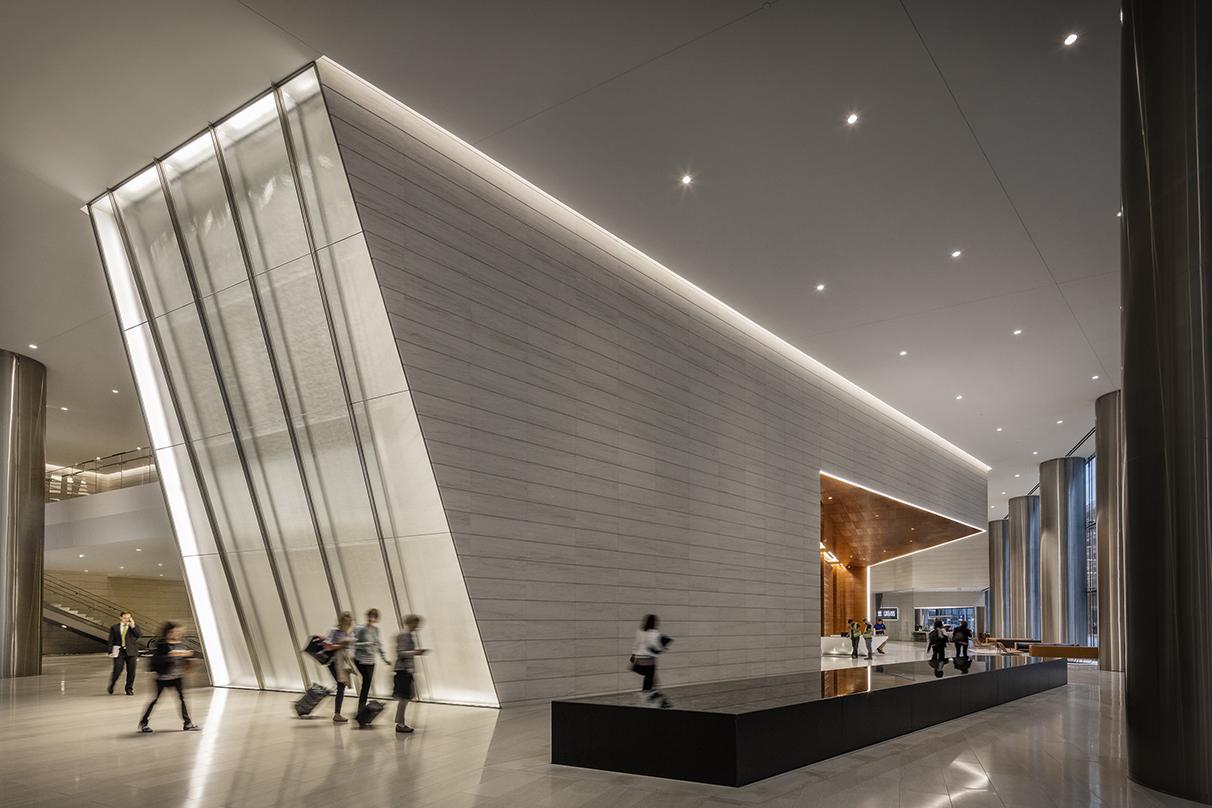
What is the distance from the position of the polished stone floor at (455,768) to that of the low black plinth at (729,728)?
15cm

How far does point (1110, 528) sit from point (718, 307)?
14770 mm

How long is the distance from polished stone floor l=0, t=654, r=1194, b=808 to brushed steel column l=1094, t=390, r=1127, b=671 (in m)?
15.7

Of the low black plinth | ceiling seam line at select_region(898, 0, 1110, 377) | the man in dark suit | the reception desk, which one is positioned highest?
ceiling seam line at select_region(898, 0, 1110, 377)

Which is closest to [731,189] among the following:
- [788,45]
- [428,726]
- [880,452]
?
[788,45]

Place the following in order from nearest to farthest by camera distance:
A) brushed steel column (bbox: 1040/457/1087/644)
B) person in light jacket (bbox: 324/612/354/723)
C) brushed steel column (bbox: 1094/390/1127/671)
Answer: person in light jacket (bbox: 324/612/354/723)
brushed steel column (bbox: 1094/390/1127/671)
brushed steel column (bbox: 1040/457/1087/644)

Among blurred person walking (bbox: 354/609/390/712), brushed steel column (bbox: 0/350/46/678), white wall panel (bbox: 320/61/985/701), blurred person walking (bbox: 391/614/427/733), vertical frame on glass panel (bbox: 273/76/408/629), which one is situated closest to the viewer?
blurred person walking (bbox: 391/614/427/733)

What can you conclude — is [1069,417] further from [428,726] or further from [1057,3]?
[428,726]

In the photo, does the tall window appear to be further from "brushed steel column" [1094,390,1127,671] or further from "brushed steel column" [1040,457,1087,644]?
"brushed steel column" [1094,390,1127,671]

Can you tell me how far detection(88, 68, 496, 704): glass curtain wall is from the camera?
11508 mm

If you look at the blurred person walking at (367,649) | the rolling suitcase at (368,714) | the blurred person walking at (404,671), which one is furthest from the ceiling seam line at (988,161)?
the rolling suitcase at (368,714)

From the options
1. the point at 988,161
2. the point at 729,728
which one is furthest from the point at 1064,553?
the point at 729,728

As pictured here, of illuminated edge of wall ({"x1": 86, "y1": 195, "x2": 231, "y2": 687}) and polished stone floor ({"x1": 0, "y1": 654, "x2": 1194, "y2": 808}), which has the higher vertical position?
illuminated edge of wall ({"x1": 86, "y1": 195, "x2": 231, "y2": 687})

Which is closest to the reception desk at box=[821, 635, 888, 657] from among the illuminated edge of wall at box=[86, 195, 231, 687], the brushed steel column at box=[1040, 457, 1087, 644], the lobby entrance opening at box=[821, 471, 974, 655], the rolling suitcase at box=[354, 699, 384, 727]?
the lobby entrance opening at box=[821, 471, 974, 655]

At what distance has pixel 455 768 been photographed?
7.45 m
